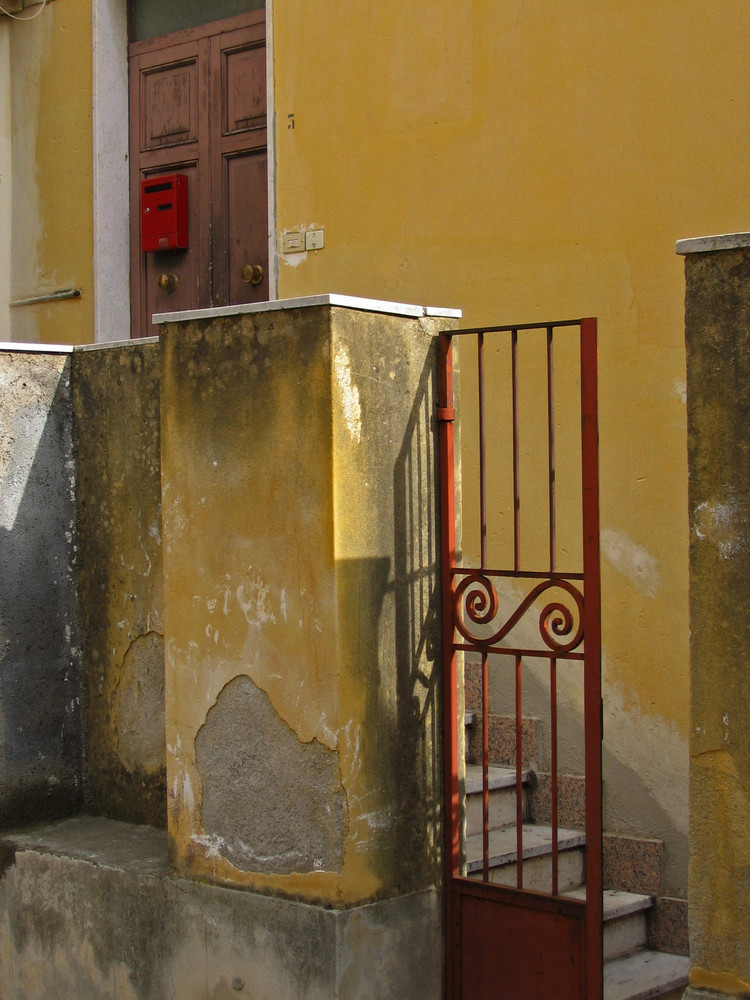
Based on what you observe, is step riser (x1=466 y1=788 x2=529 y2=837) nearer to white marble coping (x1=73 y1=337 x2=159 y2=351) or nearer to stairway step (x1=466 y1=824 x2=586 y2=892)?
stairway step (x1=466 y1=824 x2=586 y2=892)

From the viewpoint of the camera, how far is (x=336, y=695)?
11.1ft

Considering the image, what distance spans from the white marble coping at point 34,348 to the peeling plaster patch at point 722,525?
96.2 inches

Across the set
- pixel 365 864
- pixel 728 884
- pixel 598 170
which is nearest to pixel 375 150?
pixel 598 170

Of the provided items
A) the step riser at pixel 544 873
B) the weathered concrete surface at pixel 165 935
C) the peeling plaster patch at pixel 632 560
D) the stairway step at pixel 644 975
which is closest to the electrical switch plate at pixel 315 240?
the peeling plaster patch at pixel 632 560

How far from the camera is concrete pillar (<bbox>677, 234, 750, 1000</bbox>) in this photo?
2.76m

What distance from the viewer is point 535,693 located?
4.97 meters

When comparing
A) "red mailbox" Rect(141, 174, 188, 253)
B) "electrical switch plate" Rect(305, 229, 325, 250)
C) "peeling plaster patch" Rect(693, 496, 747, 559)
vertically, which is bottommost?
"peeling plaster patch" Rect(693, 496, 747, 559)

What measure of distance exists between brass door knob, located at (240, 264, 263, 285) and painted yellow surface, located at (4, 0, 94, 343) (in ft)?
3.36

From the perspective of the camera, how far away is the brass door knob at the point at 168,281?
6.58 metres

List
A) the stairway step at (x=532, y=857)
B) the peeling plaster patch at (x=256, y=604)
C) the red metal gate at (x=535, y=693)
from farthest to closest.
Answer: the stairway step at (x=532, y=857) < the peeling plaster patch at (x=256, y=604) < the red metal gate at (x=535, y=693)

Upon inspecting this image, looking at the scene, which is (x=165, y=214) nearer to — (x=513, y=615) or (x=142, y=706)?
(x=142, y=706)

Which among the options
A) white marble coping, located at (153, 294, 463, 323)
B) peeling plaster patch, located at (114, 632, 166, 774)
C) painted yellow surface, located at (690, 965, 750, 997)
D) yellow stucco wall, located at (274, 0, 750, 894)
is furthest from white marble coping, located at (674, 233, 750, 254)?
peeling plaster patch, located at (114, 632, 166, 774)

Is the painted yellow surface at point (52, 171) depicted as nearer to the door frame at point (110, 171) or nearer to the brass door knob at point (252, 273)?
the door frame at point (110, 171)

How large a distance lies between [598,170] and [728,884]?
9.63 feet
